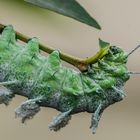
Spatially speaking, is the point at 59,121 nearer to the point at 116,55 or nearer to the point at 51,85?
the point at 51,85

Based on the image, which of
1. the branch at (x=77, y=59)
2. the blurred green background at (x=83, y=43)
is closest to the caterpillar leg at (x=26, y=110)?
the branch at (x=77, y=59)

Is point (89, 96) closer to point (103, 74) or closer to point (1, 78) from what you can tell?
point (103, 74)

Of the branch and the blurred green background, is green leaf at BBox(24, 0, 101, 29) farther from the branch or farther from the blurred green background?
the blurred green background

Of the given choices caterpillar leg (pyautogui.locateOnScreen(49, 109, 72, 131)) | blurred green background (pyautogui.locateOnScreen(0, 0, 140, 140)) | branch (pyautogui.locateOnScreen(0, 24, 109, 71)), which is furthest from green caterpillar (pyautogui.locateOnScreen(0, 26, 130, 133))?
blurred green background (pyautogui.locateOnScreen(0, 0, 140, 140))

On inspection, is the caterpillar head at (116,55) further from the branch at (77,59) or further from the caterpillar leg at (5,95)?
the caterpillar leg at (5,95)

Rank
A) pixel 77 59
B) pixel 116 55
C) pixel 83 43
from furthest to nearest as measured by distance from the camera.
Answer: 1. pixel 83 43
2. pixel 116 55
3. pixel 77 59

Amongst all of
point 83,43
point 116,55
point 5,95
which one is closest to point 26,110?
point 5,95
